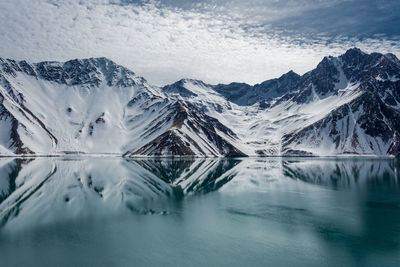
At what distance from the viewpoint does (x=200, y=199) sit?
289 ft

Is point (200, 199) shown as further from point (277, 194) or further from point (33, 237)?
point (33, 237)

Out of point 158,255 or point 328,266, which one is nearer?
point 328,266

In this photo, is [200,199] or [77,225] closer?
[77,225]

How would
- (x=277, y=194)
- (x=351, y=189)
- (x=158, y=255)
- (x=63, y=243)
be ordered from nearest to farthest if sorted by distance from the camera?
1. (x=158, y=255)
2. (x=63, y=243)
3. (x=277, y=194)
4. (x=351, y=189)

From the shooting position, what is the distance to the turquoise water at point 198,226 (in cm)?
→ 4388

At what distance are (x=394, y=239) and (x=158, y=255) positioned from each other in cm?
3757

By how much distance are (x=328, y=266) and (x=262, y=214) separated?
28.1 meters

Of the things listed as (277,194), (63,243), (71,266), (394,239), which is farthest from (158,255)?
(277,194)

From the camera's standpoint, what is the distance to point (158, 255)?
148 feet

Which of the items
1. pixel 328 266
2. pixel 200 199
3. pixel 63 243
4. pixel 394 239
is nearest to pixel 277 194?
pixel 200 199

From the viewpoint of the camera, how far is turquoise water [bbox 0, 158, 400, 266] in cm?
4388

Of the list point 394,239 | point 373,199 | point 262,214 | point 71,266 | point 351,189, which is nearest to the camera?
point 71,266

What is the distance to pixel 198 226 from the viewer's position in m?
60.3

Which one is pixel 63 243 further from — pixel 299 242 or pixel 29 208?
pixel 299 242
